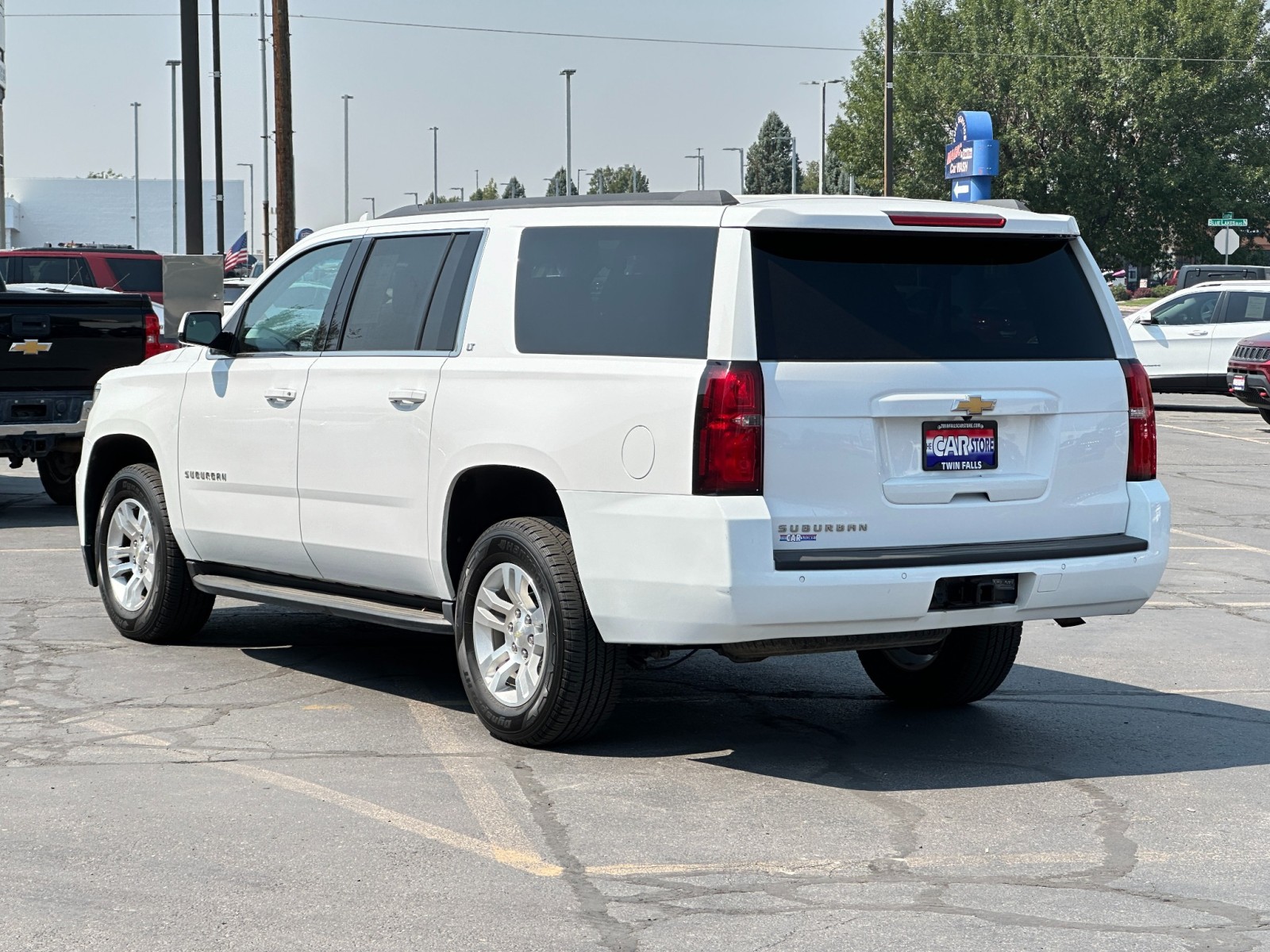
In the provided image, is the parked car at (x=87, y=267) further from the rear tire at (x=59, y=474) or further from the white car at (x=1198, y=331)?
the white car at (x=1198, y=331)

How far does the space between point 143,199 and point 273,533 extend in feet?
356

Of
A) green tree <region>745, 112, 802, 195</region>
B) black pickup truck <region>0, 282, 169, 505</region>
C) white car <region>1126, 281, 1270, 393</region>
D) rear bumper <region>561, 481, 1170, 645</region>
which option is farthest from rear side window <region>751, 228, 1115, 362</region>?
green tree <region>745, 112, 802, 195</region>

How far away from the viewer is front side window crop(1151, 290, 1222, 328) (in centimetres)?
2606

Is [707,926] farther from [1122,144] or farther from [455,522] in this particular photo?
[1122,144]

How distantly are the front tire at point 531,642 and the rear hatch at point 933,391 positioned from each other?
0.82 metres

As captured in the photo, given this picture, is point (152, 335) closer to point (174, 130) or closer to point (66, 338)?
point (66, 338)

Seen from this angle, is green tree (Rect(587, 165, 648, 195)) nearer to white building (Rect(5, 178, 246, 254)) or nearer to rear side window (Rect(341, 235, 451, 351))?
white building (Rect(5, 178, 246, 254))

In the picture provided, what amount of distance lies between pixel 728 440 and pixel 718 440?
0.11ft

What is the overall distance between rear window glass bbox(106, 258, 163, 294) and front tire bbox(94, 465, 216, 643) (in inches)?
818

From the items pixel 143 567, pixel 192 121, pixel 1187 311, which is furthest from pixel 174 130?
pixel 143 567

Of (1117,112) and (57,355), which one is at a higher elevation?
(1117,112)

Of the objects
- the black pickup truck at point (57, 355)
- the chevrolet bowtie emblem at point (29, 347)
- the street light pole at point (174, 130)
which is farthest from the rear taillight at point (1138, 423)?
the street light pole at point (174, 130)

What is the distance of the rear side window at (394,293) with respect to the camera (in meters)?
6.82

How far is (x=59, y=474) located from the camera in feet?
46.7
